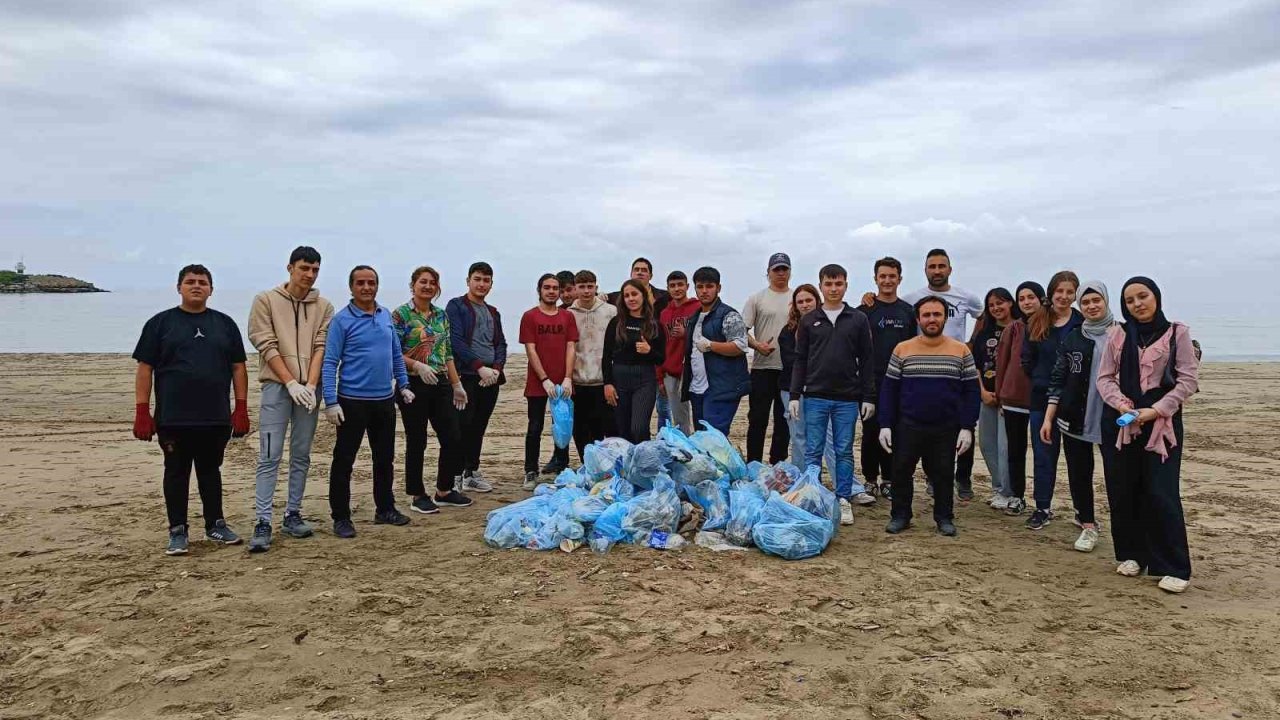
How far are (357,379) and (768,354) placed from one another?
10.6ft

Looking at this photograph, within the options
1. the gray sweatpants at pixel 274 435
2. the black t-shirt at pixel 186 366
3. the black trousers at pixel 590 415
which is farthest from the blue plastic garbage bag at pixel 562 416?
the black t-shirt at pixel 186 366

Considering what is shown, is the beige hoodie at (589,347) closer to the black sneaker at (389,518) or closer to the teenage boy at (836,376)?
the teenage boy at (836,376)

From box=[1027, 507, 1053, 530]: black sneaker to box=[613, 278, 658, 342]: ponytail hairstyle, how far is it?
3.13 metres

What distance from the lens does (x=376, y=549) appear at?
5398 mm

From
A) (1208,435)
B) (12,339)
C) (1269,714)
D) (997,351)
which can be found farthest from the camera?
(12,339)

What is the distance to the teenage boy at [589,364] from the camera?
7.30 metres

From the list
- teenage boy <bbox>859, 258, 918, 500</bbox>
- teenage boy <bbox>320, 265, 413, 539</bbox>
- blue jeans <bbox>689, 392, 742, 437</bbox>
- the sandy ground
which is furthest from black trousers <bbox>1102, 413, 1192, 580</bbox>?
teenage boy <bbox>320, 265, 413, 539</bbox>

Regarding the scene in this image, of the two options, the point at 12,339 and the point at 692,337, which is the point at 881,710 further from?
the point at 12,339

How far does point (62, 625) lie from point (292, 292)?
2222mm

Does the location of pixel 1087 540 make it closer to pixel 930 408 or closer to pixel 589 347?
pixel 930 408

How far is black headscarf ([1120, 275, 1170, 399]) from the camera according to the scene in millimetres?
4660

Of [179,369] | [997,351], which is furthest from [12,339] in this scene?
[997,351]

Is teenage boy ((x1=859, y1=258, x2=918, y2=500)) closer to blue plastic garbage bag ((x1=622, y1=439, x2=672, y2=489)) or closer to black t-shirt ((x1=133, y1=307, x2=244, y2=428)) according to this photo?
blue plastic garbage bag ((x1=622, y1=439, x2=672, y2=489))

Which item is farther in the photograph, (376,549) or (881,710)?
(376,549)
